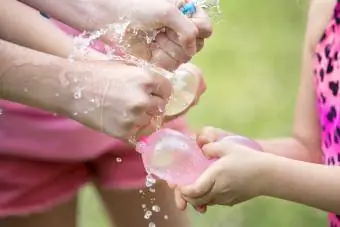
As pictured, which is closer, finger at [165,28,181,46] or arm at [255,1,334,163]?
finger at [165,28,181,46]

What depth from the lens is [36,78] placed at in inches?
29.5

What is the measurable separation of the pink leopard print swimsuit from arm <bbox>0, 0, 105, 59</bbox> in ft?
0.99

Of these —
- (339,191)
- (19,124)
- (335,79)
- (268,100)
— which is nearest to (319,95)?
(335,79)

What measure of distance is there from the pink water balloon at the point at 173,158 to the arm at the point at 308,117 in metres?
0.22

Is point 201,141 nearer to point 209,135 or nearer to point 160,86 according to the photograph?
point 209,135

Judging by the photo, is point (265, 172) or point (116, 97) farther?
point (265, 172)

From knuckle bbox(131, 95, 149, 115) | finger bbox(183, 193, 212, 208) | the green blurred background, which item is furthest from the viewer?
the green blurred background

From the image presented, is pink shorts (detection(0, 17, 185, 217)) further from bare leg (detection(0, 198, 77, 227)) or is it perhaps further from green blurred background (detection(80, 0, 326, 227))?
green blurred background (detection(80, 0, 326, 227))

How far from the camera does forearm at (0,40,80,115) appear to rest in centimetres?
74

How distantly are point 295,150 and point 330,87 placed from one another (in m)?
0.12

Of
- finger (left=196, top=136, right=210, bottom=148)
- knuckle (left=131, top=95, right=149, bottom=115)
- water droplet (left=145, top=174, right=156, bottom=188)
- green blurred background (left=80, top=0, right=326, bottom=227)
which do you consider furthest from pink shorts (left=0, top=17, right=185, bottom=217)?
green blurred background (left=80, top=0, right=326, bottom=227)

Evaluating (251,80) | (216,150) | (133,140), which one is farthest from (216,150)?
(251,80)

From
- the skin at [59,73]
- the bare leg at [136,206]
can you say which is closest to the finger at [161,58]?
the skin at [59,73]

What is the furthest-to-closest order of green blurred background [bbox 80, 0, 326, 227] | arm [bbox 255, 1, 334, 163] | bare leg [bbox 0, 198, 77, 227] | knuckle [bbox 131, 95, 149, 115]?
green blurred background [bbox 80, 0, 326, 227]
arm [bbox 255, 1, 334, 163]
bare leg [bbox 0, 198, 77, 227]
knuckle [bbox 131, 95, 149, 115]
